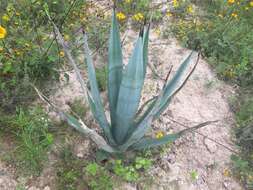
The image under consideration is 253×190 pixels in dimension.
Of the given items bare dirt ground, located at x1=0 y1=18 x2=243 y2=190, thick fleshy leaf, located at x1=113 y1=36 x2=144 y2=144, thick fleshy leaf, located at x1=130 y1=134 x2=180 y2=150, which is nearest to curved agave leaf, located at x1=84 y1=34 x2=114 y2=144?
thick fleshy leaf, located at x1=113 y1=36 x2=144 y2=144

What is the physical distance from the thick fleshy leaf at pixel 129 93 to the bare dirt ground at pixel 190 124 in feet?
1.40

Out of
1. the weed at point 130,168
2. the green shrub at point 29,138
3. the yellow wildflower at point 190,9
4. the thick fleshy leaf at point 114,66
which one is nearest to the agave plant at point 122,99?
the thick fleshy leaf at point 114,66

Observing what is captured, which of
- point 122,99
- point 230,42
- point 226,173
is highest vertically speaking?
point 122,99

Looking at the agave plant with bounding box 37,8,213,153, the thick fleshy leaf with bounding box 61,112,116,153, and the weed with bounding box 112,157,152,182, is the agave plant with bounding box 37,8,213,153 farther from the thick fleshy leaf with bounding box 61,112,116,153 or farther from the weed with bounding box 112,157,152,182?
the weed with bounding box 112,157,152,182

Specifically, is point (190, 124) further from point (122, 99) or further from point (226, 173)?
point (122, 99)

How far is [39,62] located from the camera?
252 cm

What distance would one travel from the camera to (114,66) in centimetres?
205

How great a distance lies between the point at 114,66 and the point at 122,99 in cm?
24

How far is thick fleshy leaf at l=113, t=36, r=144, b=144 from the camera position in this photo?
1756mm

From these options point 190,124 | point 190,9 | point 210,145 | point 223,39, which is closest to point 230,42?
point 223,39

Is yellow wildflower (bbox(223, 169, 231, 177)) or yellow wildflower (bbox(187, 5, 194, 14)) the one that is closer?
yellow wildflower (bbox(223, 169, 231, 177))

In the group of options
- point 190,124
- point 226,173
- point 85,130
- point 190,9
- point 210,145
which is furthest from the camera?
point 190,9

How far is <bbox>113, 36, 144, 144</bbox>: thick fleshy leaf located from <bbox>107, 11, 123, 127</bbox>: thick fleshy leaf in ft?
0.30

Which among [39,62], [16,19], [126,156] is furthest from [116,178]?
[16,19]
